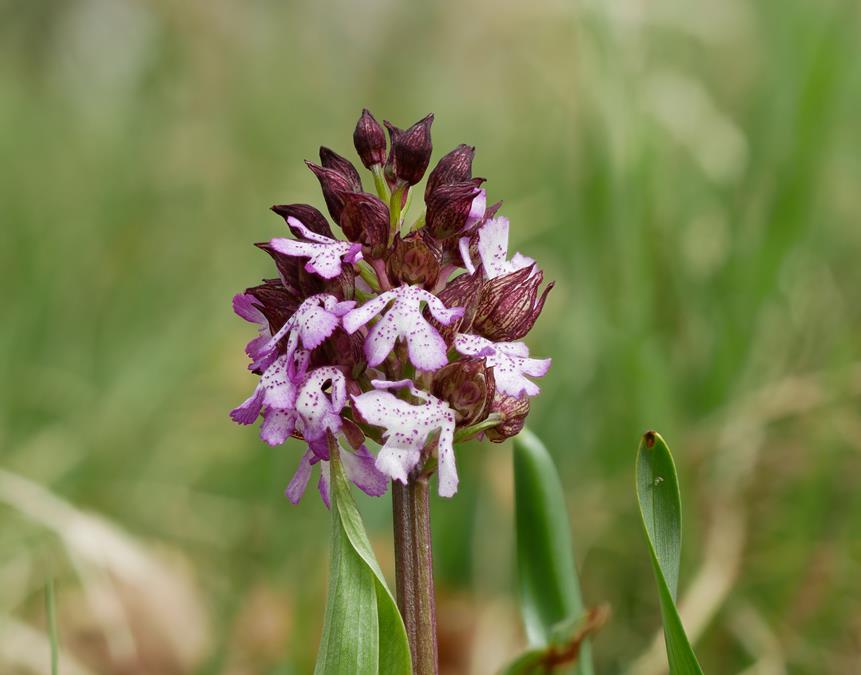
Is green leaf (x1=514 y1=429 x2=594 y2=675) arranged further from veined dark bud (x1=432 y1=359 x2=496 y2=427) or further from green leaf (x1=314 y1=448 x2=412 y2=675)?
green leaf (x1=314 y1=448 x2=412 y2=675)

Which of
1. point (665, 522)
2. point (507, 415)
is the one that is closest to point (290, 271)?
point (507, 415)

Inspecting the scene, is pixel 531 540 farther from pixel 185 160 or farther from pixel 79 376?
pixel 185 160

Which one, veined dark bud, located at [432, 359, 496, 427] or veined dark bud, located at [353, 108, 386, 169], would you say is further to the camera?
veined dark bud, located at [353, 108, 386, 169]

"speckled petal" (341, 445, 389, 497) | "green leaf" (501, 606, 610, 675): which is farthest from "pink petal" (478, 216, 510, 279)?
"green leaf" (501, 606, 610, 675)

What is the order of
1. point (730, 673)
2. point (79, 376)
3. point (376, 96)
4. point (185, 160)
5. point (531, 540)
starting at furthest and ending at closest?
point (376, 96)
point (185, 160)
point (79, 376)
point (730, 673)
point (531, 540)

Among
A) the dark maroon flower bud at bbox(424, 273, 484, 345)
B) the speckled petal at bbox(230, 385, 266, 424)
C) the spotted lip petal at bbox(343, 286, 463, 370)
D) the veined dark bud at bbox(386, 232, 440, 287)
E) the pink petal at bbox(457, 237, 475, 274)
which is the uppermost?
the pink petal at bbox(457, 237, 475, 274)

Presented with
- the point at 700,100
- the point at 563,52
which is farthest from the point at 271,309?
the point at 563,52

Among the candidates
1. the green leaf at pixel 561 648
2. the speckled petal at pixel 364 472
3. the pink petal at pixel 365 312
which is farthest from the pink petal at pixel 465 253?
the green leaf at pixel 561 648
